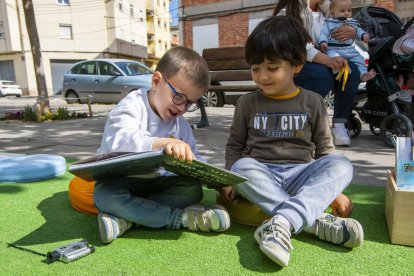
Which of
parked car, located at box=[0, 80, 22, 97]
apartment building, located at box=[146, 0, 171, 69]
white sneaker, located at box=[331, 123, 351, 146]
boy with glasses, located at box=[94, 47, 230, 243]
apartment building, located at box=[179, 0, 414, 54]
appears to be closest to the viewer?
boy with glasses, located at box=[94, 47, 230, 243]

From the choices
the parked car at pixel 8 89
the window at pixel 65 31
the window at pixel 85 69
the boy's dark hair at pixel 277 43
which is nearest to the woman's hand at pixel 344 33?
the boy's dark hair at pixel 277 43

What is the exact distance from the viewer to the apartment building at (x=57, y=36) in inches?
842

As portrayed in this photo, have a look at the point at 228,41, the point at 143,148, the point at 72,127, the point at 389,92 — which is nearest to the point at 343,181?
the point at 143,148

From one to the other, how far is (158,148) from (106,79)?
882cm

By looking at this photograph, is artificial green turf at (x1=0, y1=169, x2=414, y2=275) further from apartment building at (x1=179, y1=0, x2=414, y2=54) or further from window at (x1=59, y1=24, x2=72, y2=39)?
window at (x1=59, y1=24, x2=72, y2=39)

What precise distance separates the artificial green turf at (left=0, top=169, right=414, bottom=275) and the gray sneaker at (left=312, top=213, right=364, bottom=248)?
0.03 meters

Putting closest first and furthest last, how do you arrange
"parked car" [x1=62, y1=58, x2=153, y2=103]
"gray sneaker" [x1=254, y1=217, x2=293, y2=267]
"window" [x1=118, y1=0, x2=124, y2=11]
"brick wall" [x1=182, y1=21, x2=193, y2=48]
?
"gray sneaker" [x1=254, y1=217, x2=293, y2=267]
"parked car" [x1=62, y1=58, x2=153, y2=103]
"brick wall" [x1=182, y1=21, x2=193, y2=48]
"window" [x1=118, y1=0, x2=124, y2=11]

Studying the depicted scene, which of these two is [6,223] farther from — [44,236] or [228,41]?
[228,41]

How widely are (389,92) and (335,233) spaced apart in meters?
2.17

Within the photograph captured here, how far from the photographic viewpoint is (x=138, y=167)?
1.27m

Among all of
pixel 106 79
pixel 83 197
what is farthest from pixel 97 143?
pixel 106 79

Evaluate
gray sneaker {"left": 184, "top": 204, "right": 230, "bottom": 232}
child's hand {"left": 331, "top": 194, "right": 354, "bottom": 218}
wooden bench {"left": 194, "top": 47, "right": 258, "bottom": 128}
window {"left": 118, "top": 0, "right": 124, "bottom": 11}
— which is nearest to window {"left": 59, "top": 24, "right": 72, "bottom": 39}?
window {"left": 118, "top": 0, "right": 124, "bottom": 11}

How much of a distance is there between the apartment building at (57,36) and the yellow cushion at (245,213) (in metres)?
22.7

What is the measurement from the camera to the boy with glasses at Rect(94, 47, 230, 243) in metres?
1.39
